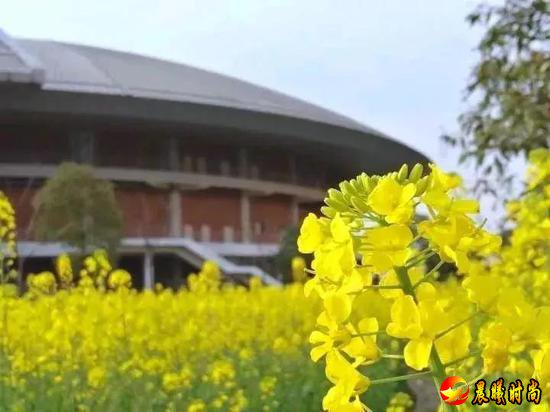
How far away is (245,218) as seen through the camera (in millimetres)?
37500

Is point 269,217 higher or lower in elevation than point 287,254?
higher

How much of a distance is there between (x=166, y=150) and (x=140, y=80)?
3.85 metres

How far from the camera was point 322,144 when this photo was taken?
40031mm

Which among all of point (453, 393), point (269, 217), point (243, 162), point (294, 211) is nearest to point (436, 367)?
point (453, 393)

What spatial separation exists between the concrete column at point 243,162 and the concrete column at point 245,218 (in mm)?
761

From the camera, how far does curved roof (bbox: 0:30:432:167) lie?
112 feet

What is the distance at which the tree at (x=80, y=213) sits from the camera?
2262cm

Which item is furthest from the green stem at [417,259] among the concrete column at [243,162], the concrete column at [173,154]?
the concrete column at [243,162]

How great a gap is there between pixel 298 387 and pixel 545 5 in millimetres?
2765

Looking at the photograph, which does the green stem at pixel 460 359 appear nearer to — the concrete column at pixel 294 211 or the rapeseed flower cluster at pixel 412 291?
the rapeseed flower cluster at pixel 412 291

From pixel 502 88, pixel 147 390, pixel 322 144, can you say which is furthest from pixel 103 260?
pixel 322 144

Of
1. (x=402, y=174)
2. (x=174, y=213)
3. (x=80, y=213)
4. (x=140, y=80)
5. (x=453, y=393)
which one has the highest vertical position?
(x=140, y=80)

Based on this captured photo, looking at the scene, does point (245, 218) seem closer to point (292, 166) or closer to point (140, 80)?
point (292, 166)

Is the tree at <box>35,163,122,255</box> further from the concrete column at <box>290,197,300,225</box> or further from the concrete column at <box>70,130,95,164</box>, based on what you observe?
the concrete column at <box>290,197,300,225</box>
